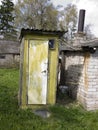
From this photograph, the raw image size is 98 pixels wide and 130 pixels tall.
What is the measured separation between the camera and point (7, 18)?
40.7 m

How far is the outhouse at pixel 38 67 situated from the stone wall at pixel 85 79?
117 cm

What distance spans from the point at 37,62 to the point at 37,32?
107cm

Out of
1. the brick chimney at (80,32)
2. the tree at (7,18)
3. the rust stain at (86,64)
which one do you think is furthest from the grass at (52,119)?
the tree at (7,18)

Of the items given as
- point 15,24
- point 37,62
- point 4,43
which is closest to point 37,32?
point 37,62

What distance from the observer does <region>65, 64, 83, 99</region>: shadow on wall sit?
32.5 feet

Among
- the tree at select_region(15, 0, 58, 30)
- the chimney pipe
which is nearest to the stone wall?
the chimney pipe

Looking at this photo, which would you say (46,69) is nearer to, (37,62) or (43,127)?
(37,62)

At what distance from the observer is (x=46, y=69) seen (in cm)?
860

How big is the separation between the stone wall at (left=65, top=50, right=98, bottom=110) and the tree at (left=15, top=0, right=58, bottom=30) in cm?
2966

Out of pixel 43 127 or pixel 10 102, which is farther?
pixel 10 102

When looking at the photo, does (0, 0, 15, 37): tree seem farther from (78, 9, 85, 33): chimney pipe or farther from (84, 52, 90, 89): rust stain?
(84, 52, 90, 89): rust stain

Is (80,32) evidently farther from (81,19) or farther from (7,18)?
(7,18)

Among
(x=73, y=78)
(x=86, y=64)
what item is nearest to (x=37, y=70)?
(x=86, y=64)

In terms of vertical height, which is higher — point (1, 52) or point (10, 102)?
point (1, 52)
